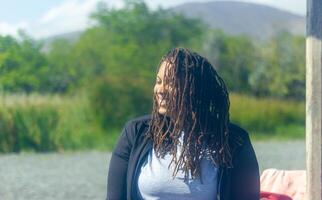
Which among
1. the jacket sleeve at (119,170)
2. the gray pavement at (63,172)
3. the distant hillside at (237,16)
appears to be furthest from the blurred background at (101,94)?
the distant hillside at (237,16)

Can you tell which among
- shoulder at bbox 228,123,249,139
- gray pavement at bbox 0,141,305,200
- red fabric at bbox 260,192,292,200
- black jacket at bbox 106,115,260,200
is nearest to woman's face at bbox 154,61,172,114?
black jacket at bbox 106,115,260,200

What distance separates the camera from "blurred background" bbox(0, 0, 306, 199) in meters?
14.6

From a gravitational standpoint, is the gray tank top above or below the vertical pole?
below

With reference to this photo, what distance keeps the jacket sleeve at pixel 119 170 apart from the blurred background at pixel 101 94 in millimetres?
7101

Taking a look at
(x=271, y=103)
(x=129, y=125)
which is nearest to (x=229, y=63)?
(x=271, y=103)

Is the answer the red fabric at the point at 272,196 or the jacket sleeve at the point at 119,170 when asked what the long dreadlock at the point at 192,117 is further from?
the red fabric at the point at 272,196

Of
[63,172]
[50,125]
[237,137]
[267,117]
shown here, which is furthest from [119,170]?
[267,117]

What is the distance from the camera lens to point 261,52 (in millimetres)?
42281

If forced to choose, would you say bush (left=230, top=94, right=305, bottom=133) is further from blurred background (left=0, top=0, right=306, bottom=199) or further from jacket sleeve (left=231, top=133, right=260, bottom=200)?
jacket sleeve (left=231, top=133, right=260, bottom=200)

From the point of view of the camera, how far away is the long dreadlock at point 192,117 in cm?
285

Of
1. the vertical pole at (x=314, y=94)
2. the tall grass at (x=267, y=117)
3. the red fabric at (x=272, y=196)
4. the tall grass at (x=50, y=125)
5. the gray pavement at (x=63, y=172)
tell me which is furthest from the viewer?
the tall grass at (x=267, y=117)

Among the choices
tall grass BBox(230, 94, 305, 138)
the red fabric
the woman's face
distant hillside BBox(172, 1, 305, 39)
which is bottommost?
tall grass BBox(230, 94, 305, 138)

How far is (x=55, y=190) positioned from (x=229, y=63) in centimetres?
2958

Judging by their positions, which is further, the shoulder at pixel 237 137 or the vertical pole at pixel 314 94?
the shoulder at pixel 237 137
